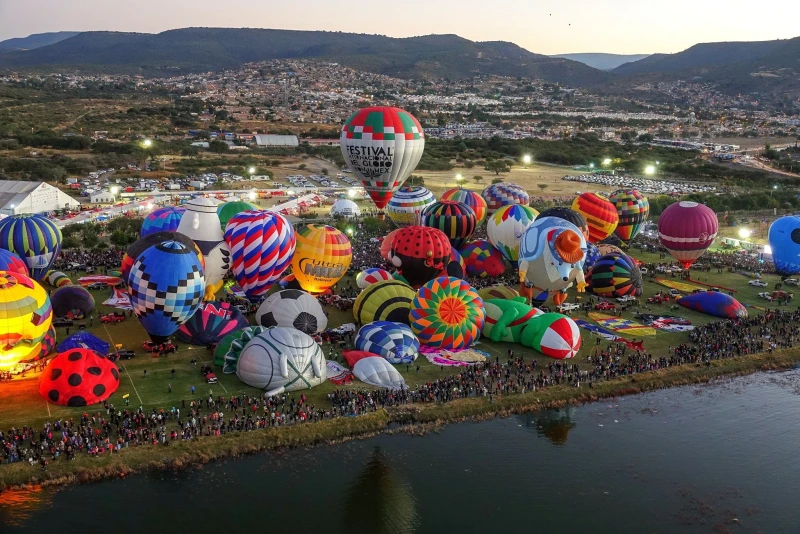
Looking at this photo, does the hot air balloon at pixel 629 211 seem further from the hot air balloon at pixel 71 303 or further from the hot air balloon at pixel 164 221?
the hot air balloon at pixel 71 303

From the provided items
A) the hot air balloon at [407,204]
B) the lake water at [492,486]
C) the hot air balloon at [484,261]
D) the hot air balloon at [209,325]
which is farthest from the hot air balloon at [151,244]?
the hot air balloon at [407,204]

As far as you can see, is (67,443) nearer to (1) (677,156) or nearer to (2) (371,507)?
(2) (371,507)

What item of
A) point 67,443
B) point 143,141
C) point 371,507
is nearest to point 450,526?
point 371,507

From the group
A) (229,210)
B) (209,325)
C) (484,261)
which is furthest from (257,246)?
(484,261)

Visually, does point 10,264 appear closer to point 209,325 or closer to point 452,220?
point 209,325

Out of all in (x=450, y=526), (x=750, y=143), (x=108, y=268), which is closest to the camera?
(x=450, y=526)

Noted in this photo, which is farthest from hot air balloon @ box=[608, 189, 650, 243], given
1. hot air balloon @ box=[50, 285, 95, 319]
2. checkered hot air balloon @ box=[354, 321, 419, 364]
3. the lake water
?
hot air balloon @ box=[50, 285, 95, 319]
